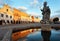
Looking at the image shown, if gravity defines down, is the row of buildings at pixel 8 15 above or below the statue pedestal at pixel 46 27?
above

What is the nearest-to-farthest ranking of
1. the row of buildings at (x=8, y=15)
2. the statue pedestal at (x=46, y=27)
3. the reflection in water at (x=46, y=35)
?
1. the reflection in water at (x=46, y=35)
2. the statue pedestal at (x=46, y=27)
3. the row of buildings at (x=8, y=15)

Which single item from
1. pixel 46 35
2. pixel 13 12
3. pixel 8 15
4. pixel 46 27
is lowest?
pixel 46 35

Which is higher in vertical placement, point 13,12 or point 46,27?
point 13,12

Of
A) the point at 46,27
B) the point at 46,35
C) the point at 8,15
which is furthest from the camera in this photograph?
the point at 8,15

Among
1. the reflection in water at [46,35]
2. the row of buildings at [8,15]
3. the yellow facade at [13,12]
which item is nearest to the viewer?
the reflection in water at [46,35]

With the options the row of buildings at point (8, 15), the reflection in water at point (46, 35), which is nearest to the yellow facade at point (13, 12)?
the row of buildings at point (8, 15)

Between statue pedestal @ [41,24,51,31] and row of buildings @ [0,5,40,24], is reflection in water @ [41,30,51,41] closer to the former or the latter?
statue pedestal @ [41,24,51,31]

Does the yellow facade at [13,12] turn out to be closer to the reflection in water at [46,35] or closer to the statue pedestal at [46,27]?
the statue pedestal at [46,27]

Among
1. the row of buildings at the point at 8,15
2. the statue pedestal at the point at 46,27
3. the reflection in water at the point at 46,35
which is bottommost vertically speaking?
the reflection in water at the point at 46,35

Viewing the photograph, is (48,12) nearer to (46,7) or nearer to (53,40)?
(46,7)

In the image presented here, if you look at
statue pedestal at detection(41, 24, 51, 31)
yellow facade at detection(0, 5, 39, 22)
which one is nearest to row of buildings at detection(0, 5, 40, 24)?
yellow facade at detection(0, 5, 39, 22)

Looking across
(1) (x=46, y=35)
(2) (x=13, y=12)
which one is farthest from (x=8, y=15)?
(1) (x=46, y=35)

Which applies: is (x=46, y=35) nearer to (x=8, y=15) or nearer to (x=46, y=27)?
(x=46, y=27)

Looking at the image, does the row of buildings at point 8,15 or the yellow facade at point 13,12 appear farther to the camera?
the yellow facade at point 13,12
